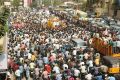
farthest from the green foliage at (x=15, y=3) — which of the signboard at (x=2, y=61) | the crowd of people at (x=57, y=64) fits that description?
the signboard at (x=2, y=61)

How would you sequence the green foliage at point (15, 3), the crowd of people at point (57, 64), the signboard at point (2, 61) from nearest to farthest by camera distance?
the signboard at point (2, 61) → the crowd of people at point (57, 64) → the green foliage at point (15, 3)

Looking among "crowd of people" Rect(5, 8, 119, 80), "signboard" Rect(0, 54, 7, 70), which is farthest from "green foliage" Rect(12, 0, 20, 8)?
"signboard" Rect(0, 54, 7, 70)

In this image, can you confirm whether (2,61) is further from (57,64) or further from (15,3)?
(15,3)

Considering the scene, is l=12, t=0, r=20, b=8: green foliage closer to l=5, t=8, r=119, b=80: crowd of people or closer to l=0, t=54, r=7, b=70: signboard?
l=5, t=8, r=119, b=80: crowd of people

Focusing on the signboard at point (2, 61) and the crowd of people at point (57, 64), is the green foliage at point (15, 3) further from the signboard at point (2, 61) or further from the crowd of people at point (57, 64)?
the signboard at point (2, 61)

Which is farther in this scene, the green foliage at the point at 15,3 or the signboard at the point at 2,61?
the green foliage at the point at 15,3

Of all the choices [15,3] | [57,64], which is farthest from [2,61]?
[15,3]

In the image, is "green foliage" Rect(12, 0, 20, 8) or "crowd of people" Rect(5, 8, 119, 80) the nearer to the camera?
"crowd of people" Rect(5, 8, 119, 80)

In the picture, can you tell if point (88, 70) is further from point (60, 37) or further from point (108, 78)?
point (60, 37)

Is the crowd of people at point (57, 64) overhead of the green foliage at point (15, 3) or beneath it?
overhead

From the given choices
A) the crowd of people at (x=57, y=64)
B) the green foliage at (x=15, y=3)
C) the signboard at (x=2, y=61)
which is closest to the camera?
the signboard at (x=2, y=61)

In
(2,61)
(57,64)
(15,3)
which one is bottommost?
(15,3)

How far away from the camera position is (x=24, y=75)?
24375 mm

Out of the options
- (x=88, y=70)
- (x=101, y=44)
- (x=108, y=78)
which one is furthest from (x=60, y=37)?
(x=108, y=78)
